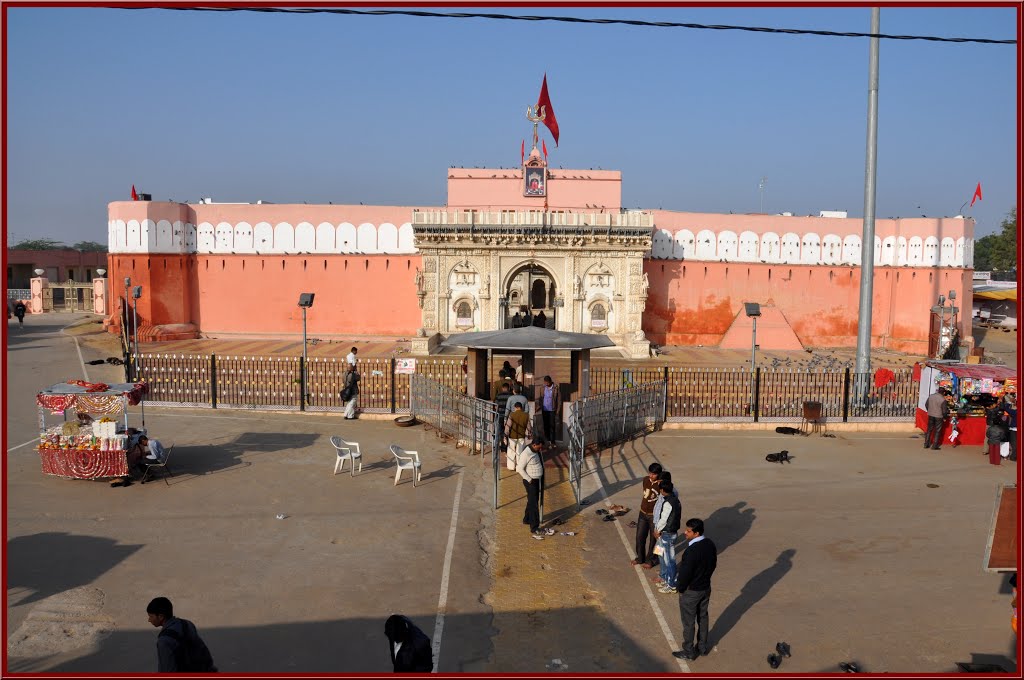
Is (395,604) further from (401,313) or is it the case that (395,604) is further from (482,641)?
(401,313)

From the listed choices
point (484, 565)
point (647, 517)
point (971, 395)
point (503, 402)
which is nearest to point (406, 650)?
point (484, 565)

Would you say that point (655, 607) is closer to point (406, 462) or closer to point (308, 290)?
point (406, 462)

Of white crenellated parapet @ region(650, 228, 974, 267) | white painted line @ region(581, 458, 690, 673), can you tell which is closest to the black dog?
white painted line @ region(581, 458, 690, 673)

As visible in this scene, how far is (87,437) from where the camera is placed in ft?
36.0

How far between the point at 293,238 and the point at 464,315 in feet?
29.5

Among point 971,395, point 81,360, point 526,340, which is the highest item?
point 526,340

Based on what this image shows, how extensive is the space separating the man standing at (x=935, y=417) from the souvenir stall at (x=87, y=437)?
13964mm

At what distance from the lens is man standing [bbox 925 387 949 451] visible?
45.4ft

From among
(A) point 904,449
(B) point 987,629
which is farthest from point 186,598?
(A) point 904,449

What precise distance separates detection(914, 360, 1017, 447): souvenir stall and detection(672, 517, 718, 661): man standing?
10627 mm

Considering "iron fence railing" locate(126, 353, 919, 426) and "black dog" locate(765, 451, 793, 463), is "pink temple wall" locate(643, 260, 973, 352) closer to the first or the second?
"iron fence railing" locate(126, 353, 919, 426)

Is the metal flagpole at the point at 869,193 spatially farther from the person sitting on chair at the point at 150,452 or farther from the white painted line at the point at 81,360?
the white painted line at the point at 81,360

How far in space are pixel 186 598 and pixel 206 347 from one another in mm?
24257

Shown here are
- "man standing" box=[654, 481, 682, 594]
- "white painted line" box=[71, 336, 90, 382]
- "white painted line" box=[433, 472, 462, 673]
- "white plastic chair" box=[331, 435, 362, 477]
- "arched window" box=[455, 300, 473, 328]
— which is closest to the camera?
"white painted line" box=[433, 472, 462, 673]
